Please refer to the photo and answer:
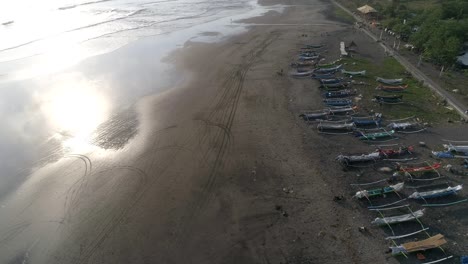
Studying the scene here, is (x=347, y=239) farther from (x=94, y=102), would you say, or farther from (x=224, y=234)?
(x=94, y=102)

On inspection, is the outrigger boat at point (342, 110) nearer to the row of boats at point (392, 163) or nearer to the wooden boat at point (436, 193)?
the row of boats at point (392, 163)

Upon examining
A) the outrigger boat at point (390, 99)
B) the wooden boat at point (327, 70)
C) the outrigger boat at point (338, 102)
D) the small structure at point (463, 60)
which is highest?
the small structure at point (463, 60)

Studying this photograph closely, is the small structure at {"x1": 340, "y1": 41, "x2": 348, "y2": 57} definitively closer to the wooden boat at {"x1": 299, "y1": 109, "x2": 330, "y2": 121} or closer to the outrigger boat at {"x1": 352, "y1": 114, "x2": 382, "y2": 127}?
the wooden boat at {"x1": 299, "y1": 109, "x2": 330, "y2": 121}

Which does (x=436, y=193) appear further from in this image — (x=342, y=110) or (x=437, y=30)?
(x=437, y=30)

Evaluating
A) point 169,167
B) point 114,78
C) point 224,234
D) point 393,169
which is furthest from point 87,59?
point 393,169

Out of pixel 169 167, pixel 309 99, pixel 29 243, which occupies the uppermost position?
pixel 309 99

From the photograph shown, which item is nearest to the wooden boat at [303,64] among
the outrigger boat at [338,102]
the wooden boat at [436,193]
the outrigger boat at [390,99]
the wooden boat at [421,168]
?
the outrigger boat at [338,102]
